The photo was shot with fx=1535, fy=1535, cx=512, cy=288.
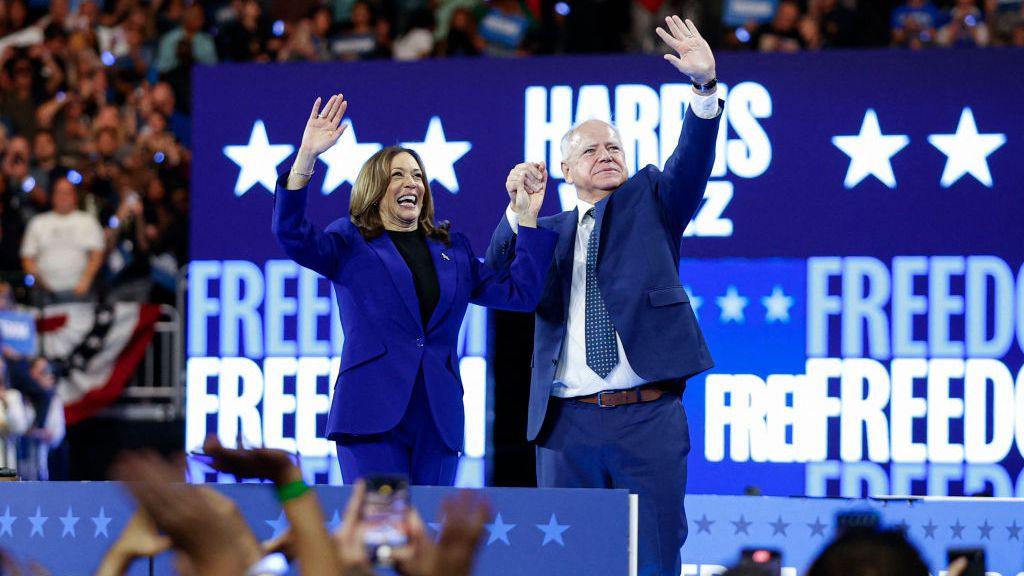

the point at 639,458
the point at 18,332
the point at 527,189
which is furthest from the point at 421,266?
the point at 18,332

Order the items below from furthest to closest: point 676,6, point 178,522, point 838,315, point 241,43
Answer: point 241,43, point 676,6, point 838,315, point 178,522

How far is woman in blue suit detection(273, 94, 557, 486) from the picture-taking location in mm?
4031

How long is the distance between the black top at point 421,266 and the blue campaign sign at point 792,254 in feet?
9.24

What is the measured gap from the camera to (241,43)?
1023 centimetres

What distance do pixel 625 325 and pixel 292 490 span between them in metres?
2.41

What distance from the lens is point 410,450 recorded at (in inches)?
163

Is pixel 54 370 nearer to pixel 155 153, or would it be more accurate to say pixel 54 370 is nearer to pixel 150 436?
pixel 150 436

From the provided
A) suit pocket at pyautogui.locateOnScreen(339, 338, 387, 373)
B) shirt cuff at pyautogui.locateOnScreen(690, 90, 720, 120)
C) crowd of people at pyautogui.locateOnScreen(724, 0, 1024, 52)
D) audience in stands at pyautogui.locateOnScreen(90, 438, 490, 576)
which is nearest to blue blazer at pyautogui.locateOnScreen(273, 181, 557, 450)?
suit pocket at pyautogui.locateOnScreen(339, 338, 387, 373)

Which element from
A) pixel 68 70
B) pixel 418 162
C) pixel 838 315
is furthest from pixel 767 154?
pixel 68 70

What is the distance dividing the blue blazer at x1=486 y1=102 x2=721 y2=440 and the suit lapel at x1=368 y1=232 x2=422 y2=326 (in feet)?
1.02

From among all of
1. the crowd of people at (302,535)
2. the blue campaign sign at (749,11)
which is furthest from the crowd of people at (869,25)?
the crowd of people at (302,535)

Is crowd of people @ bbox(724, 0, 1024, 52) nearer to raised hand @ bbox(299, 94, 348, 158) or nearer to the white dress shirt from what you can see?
the white dress shirt

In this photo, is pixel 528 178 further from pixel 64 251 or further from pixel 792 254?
pixel 64 251

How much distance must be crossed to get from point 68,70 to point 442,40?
3115 millimetres
